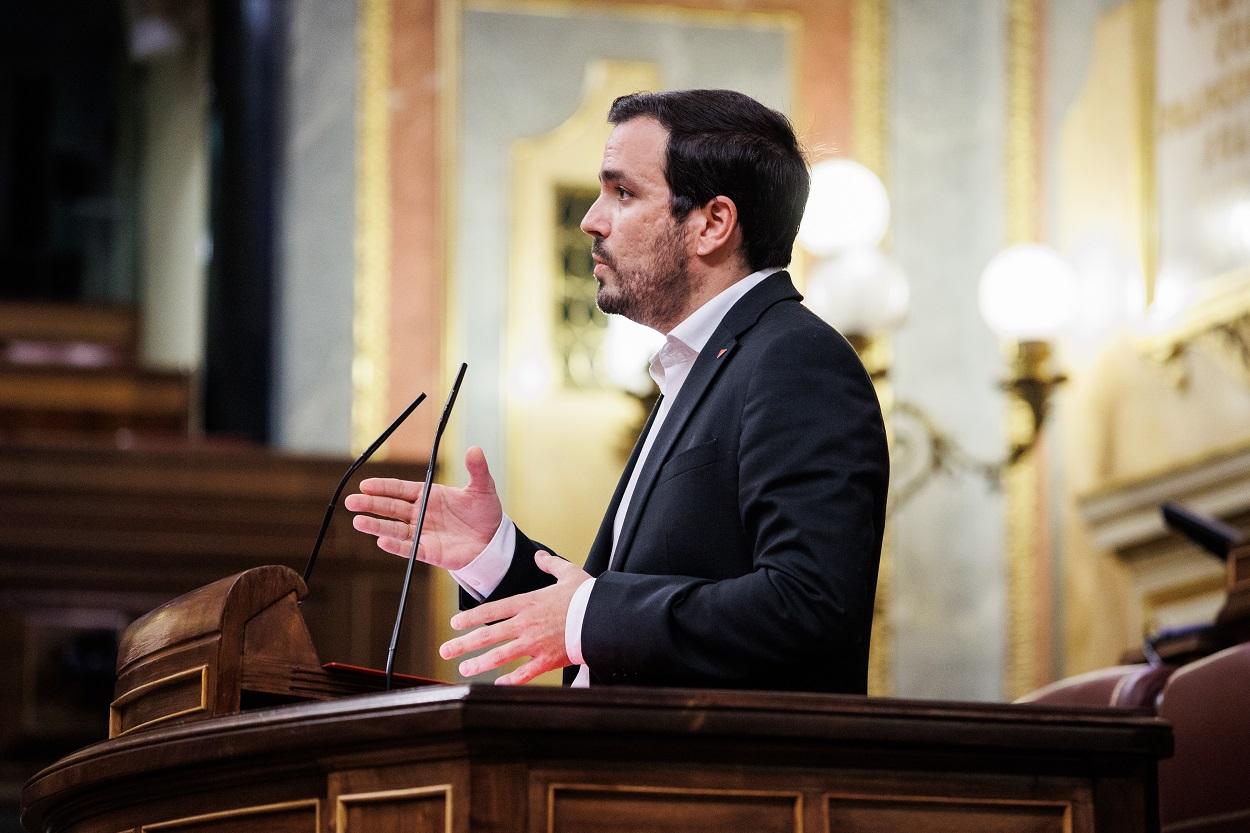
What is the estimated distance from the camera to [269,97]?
5930mm

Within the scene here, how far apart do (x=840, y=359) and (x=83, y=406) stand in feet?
18.0

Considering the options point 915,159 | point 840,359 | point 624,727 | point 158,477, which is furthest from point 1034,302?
point 624,727

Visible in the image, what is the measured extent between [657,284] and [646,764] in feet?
2.40

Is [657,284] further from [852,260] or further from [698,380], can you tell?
[852,260]

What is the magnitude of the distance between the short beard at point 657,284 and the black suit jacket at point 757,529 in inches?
4.4

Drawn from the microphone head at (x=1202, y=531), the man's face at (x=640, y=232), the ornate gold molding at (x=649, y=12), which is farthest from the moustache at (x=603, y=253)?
the ornate gold molding at (x=649, y=12)

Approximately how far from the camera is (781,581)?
6.20 feet

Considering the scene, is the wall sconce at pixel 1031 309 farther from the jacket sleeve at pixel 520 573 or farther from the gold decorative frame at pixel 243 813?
the gold decorative frame at pixel 243 813

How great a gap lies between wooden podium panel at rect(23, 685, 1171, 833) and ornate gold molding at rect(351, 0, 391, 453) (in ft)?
12.3

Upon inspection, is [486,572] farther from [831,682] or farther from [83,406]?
[83,406]

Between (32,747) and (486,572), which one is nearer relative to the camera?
(486,572)

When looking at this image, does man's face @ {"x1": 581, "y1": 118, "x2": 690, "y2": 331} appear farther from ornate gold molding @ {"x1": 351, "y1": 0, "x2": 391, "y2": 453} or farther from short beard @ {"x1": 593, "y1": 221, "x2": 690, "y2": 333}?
ornate gold molding @ {"x1": 351, "y1": 0, "x2": 391, "y2": 453}

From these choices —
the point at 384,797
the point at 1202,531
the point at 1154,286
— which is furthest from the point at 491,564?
the point at 1154,286

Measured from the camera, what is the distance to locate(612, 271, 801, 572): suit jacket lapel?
7.09ft
